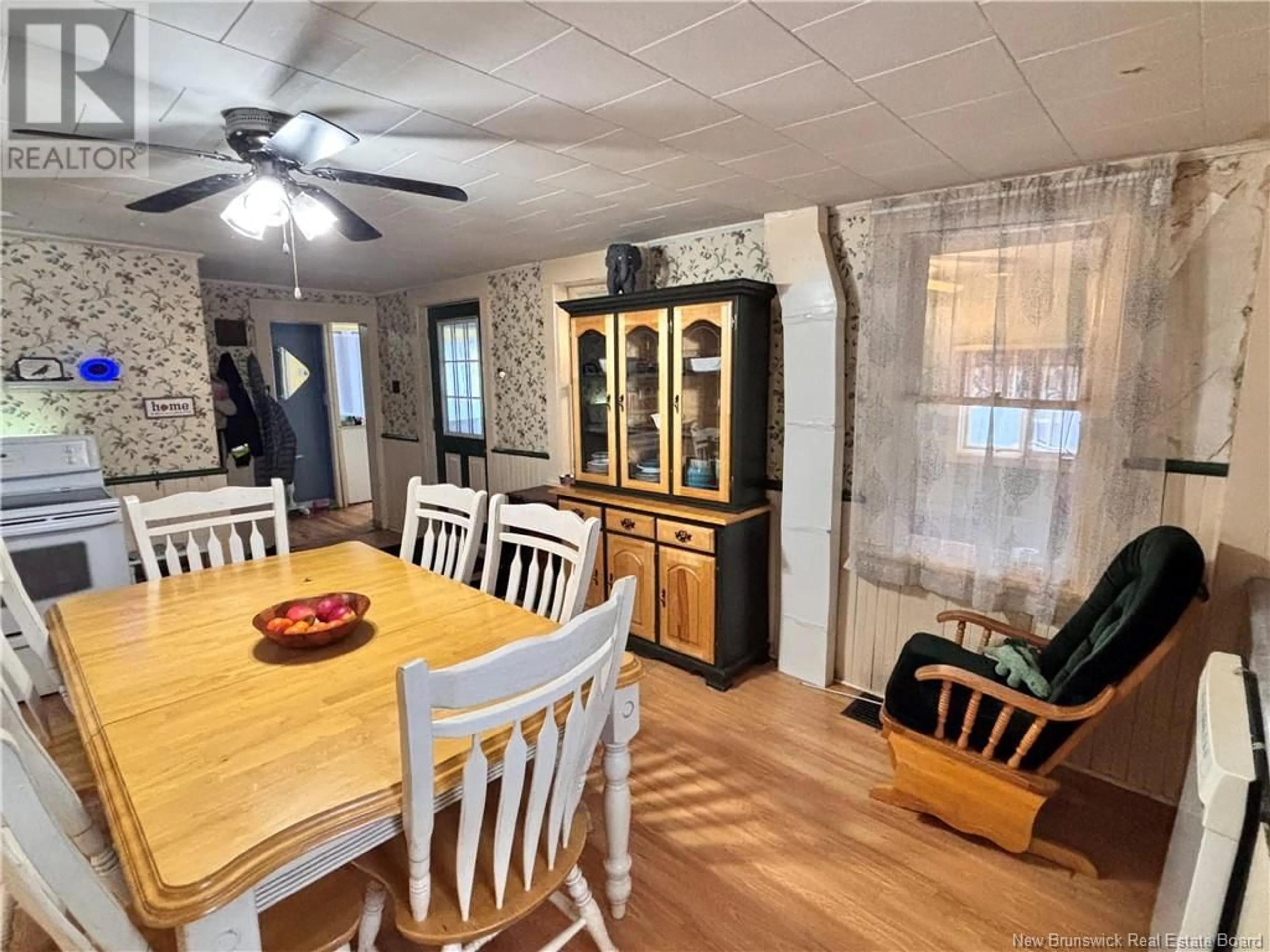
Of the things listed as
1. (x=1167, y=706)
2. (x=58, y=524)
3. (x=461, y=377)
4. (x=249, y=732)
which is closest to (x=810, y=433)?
(x=1167, y=706)

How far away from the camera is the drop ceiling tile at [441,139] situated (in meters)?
1.69

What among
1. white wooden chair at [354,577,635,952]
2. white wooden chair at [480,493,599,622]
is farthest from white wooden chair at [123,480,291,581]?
white wooden chair at [354,577,635,952]

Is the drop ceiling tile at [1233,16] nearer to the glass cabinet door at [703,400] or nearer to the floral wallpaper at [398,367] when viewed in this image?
the glass cabinet door at [703,400]

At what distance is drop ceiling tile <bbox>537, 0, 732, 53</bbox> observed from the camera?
1146 mm

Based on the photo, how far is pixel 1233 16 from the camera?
46.0 inches

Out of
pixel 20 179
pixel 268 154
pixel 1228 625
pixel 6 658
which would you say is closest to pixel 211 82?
pixel 268 154

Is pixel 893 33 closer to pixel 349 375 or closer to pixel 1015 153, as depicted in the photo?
pixel 1015 153

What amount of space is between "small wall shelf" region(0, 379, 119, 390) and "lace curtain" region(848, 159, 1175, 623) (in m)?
3.85

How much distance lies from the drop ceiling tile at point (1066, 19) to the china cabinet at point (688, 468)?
1466 mm

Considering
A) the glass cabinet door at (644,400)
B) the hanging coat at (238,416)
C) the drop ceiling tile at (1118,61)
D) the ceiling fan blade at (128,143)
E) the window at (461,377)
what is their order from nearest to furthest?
the drop ceiling tile at (1118,61), the ceiling fan blade at (128,143), the glass cabinet door at (644,400), the window at (461,377), the hanging coat at (238,416)

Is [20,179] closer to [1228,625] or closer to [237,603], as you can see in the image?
[237,603]

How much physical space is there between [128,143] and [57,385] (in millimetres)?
2174

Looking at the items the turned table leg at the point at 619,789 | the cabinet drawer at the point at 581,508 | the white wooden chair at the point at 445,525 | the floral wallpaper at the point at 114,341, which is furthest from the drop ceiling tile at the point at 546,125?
the floral wallpaper at the point at 114,341

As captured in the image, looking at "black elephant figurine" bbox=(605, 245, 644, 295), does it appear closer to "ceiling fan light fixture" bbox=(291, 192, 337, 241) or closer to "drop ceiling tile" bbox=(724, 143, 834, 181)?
"drop ceiling tile" bbox=(724, 143, 834, 181)
